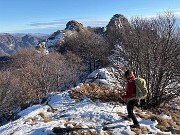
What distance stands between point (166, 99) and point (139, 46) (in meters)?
4.37

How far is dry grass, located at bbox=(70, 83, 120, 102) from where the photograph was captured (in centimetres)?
2116

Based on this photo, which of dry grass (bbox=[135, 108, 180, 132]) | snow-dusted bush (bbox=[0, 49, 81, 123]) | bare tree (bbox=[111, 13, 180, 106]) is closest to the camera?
dry grass (bbox=[135, 108, 180, 132])

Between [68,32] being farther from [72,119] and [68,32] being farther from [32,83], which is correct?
[72,119]

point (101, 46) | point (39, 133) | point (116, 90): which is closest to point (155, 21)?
point (116, 90)

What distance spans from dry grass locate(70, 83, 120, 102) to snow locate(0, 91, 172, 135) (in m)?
0.81

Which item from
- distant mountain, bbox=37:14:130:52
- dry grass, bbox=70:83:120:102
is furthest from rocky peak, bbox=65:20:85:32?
dry grass, bbox=70:83:120:102

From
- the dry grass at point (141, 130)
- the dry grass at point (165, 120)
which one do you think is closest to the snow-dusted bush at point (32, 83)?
the dry grass at point (165, 120)

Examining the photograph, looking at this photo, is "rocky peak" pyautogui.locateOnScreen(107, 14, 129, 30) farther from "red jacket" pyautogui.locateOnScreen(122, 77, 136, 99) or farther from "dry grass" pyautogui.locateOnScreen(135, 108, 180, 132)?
"red jacket" pyautogui.locateOnScreen(122, 77, 136, 99)

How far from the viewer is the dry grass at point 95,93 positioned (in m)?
21.2

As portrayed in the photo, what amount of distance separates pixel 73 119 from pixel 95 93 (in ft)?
18.6

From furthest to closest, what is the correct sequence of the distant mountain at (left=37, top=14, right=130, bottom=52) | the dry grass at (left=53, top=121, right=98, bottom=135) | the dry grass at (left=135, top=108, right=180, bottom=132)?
1. the distant mountain at (left=37, top=14, right=130, bottom=52)
2. the dry grass at (left=135, top=108, right=180, bottom=132)
3. the dry grass at (left=53, top=121, right=98, bottom=135)

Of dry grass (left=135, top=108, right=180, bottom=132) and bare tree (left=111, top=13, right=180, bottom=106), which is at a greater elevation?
bare tree (left=111, top=13, right=180, bottom=106)

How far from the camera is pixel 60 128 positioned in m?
15.1

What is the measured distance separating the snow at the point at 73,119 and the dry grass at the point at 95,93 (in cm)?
81
